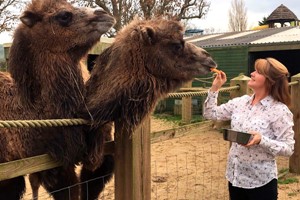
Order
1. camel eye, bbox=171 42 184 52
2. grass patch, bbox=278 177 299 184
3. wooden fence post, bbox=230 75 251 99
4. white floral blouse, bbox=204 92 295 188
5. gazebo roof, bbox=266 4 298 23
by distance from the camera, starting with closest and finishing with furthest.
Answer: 1. camel eye, bbox=171 42 184 52
2. white floral blouse, bbox=204 92 295 188
3. wooden fence post, bbox=230 75 251 99
4. grass patch, bbox=278 177 299 184
5. gazebo roof, bbox=266 4 298 23

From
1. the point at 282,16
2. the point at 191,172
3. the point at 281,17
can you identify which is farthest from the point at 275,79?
the point at 282,16

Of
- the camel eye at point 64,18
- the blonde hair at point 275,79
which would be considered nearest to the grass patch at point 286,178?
the blonde hair at point 275,79

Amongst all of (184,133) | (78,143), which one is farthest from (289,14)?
(78,143)

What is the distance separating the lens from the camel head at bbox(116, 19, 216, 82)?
255 cm

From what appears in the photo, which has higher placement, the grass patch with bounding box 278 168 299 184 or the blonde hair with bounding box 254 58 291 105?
the blonde hair with bounding box 254 58 291 105

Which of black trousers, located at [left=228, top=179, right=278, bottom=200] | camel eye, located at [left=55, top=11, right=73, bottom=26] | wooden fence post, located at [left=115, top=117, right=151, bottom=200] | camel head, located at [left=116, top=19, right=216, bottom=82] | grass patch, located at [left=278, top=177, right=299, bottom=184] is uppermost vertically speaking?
camel eye, located at [left=55, top=11, right=73, bottom=26]

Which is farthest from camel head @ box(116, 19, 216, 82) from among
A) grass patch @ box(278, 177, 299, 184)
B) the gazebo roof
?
the gazebo roof

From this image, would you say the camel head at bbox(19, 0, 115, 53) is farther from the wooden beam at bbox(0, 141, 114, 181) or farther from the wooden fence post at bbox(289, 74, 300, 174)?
the wooden fence post at bbox(289, 74, 300, 174)

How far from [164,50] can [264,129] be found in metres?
0.94

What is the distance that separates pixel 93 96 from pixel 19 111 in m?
0.76

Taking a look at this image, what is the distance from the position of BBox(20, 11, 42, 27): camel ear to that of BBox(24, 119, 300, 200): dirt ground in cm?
169

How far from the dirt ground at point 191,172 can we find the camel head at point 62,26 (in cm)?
142

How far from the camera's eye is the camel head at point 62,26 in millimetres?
2670

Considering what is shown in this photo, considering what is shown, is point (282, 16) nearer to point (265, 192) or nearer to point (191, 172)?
point (191, 172)
